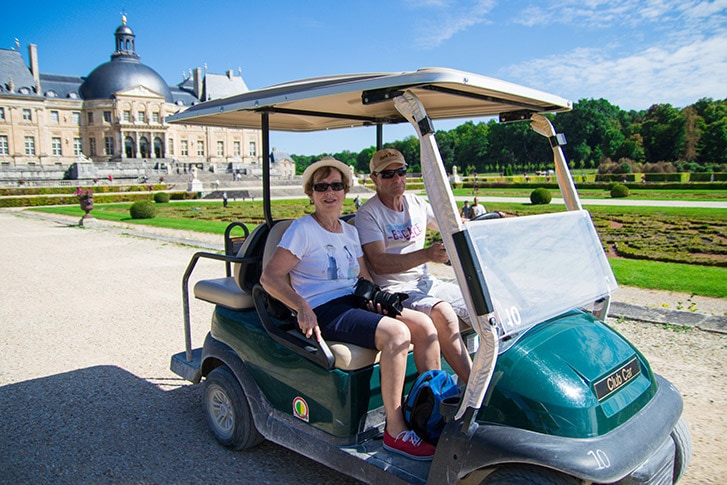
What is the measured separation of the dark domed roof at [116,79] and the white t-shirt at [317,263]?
88443mm

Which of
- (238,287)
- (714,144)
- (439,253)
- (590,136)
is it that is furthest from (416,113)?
(590,136)

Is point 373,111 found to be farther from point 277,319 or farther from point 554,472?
point 554,472

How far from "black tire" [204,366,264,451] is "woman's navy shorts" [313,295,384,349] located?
2.67 feet

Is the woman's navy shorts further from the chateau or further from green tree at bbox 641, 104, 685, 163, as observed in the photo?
green tree at bbox 641, 104, 685, 163

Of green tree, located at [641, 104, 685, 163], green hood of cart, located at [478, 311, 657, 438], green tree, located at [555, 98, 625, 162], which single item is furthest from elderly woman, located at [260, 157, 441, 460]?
green tree, located at [641, 104, 685, 163]

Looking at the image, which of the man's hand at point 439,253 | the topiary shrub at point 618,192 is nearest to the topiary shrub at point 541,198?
the topiary shrub at point 618,192

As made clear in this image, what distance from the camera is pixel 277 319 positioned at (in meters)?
3.15

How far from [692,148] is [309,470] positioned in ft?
231

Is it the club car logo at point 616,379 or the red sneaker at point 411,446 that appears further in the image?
the red sneaker at point 411,446

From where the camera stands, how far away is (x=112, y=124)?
8031cm

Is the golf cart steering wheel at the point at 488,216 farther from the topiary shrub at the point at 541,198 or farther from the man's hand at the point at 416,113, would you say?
the topiary shrub at the point at 541,198

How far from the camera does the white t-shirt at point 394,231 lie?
3.36 meters

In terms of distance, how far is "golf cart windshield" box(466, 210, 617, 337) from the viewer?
2234mm

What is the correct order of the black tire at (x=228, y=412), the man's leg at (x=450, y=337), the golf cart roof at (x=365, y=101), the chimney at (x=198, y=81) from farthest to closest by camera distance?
the chimney at (x=198, y=81)
the black tire at (x=228, y=412)
the man's leg at (x=450, y=337)
the golf cart roof at (x=365, y=101)
